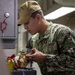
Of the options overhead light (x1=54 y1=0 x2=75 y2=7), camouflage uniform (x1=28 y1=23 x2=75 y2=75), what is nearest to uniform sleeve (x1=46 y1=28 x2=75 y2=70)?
camouflage uniform (x1=28 y1=23 x2=75 y2=75)

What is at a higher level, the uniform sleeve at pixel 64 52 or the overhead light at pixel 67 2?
the overhead light at pixel 67 2

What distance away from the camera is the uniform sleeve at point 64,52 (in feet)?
4.62

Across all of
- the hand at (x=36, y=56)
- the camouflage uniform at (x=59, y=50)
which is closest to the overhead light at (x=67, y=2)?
the camouflage uniform at (x=59, y=50)

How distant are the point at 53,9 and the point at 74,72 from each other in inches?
73.5

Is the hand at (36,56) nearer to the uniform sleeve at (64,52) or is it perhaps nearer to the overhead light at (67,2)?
the uniform sleeve at (64,52)

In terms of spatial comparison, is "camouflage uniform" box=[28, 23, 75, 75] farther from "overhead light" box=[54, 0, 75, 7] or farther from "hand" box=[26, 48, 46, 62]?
"overhead light" box=[54, 0, 75, 7]

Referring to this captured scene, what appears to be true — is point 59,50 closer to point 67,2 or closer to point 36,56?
point 36,56

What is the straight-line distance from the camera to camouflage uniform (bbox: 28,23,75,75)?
142 centimetres

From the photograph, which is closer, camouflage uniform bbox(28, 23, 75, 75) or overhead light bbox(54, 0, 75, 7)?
camouflage uniform bbox(28, 23, 75, 75)

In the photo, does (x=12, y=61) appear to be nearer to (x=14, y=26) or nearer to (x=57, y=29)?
(x=57, y=29)

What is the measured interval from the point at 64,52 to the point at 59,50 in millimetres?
76

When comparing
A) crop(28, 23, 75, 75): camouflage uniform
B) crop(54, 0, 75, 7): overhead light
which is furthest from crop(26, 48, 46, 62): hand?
crop(54, 0, 75, 7): overhead light

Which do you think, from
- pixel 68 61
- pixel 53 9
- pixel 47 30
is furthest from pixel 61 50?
pixel 53 9

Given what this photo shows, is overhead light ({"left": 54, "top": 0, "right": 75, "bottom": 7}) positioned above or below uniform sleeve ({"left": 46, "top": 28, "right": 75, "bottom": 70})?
above
